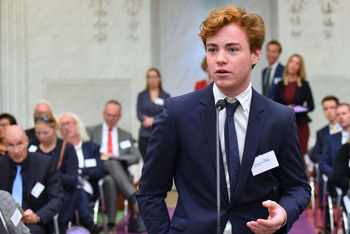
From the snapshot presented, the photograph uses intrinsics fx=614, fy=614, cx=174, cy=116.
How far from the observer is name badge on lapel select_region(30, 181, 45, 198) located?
5.45 meters

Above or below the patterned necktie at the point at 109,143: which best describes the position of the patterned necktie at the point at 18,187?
below

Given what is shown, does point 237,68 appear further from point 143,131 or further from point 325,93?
point 325,93

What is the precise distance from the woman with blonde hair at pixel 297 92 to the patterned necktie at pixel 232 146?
545 centimetres

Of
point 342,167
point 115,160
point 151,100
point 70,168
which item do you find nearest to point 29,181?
point 70,168

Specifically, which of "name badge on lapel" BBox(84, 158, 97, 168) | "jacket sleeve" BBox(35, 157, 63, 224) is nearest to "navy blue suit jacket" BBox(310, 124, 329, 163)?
"name badge on lapel" BBox(84, 158, 97, 168)

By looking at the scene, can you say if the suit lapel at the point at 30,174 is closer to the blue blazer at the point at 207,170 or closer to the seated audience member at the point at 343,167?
the seated audience member at the point at 343,167

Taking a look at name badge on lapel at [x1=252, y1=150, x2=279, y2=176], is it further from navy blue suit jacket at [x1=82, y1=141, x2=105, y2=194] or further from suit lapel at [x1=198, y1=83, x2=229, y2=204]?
navy blue suit jacket at [x1=82, y1=141, x2=105, y2=194]

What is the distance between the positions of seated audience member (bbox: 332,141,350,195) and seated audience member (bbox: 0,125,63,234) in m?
2.72

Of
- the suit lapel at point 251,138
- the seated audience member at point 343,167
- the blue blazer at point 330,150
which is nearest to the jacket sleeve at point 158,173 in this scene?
the suit lapel at point 251,138

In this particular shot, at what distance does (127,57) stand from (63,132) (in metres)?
3.18

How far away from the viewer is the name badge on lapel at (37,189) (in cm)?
545

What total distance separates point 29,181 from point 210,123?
3485 millimetres

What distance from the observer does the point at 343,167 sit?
19.9ft

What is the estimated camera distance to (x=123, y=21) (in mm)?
10570
